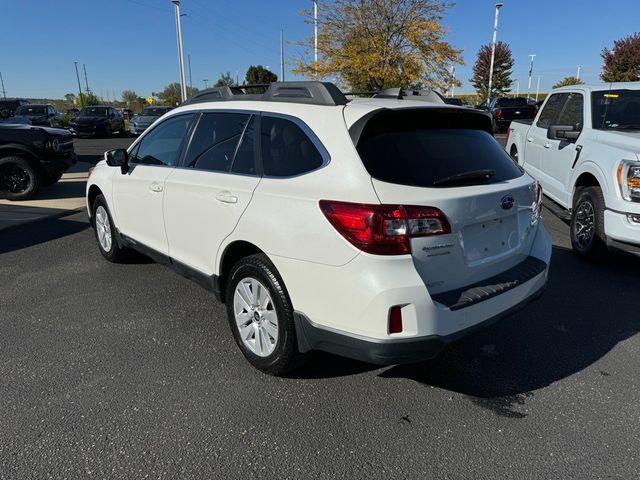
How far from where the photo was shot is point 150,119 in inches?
963

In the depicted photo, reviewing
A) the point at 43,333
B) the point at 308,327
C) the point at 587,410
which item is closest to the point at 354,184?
the point at 308,327

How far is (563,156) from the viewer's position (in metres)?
6.00

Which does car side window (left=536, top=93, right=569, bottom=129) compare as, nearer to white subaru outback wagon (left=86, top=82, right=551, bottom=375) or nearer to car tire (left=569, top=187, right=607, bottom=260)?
car tire (left=569, top=187, right=607, bottom=260)

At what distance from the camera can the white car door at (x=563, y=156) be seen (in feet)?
19.0

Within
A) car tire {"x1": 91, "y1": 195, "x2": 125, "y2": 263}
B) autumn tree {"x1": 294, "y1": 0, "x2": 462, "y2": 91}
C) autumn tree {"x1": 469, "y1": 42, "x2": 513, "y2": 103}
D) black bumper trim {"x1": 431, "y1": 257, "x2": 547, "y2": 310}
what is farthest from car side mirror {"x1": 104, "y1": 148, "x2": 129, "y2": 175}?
autumn tree {"x1": 469, "y1": 42, "x2": 513, "y2": 103}

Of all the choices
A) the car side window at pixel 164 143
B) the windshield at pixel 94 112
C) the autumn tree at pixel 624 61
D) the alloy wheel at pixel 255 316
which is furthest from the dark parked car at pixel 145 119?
the autumn tree at pixel 624 61

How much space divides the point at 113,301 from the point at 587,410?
3716mm

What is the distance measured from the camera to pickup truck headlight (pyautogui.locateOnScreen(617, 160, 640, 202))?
14.6ft

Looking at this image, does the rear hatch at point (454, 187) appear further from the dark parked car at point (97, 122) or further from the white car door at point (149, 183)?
the dark parked car at point (97, 122)

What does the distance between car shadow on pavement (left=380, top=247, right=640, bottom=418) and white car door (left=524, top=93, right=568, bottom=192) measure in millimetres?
2470

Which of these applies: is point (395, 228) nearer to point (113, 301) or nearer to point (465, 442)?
point (465, 442)

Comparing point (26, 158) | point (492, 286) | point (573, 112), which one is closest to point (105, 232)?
point (492, 286)

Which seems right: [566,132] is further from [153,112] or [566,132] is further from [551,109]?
[153,112]

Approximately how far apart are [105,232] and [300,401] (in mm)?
3412
